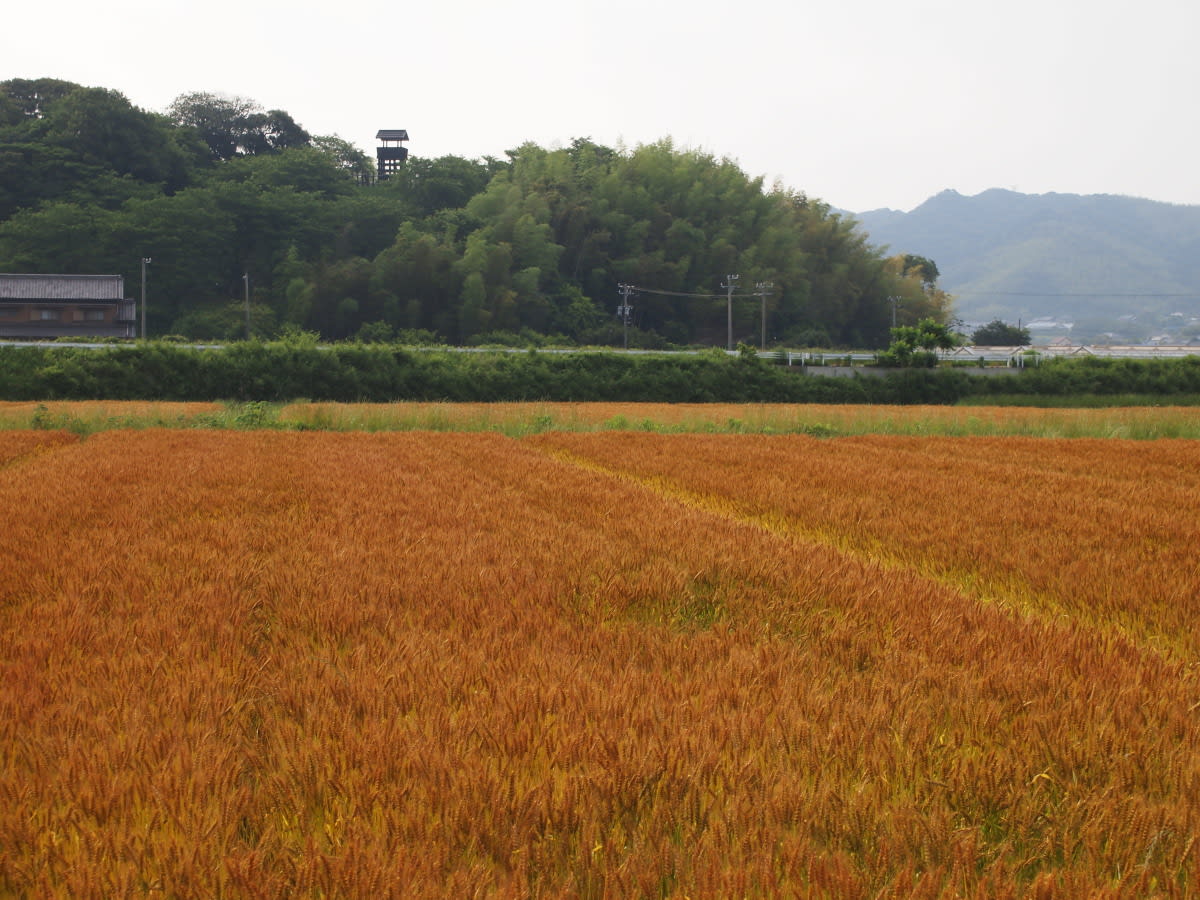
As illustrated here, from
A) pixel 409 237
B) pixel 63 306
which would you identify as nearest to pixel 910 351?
pixel 409 237

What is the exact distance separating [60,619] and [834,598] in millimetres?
3434

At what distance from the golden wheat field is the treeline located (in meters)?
26.1

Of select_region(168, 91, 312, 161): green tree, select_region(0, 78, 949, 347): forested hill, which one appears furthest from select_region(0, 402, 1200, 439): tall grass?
select_region(168, 91, 312, 161): green tree

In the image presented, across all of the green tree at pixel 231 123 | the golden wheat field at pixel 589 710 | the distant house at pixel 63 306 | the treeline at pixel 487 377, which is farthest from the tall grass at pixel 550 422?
the green tree at pixel 231 123

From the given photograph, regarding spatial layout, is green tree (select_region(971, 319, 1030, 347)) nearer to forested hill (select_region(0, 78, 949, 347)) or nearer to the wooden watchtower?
forested hill (select_region(0, 78, 949, 347))

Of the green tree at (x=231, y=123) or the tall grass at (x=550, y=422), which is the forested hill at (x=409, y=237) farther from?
the tall grass at (x=550, y=422)

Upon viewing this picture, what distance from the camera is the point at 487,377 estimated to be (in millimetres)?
33938

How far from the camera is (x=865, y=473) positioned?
10.2m

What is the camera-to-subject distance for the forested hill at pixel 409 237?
52.8m

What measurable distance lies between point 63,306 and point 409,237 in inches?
781

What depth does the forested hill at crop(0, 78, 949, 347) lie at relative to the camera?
52781mm

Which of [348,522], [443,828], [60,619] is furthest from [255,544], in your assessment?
[443,828]

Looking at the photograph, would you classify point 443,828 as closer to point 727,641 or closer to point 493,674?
point 493,674

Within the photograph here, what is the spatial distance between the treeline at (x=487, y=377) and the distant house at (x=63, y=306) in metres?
20.0
